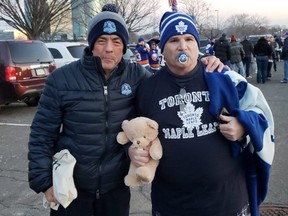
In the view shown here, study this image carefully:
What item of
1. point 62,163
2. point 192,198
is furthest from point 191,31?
point 62,163

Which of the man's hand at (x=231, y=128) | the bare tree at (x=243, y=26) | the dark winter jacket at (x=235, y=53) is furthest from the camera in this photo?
the bare tree at (x=243, y=26)

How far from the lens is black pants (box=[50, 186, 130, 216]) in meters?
2.29

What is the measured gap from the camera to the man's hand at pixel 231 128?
1858 millimetres

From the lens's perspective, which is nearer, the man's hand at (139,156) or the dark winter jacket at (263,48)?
the man's hand at (139,156)

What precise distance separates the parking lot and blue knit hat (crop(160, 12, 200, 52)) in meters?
2.16

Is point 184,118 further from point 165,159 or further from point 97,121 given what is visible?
point 97,121

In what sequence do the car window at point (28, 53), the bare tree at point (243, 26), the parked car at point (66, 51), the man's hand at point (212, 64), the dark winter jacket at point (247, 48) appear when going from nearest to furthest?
1. the man's hand at point (212, 64)
2. the car window at point (28, 53)
3. the parked car at point (66, 51)
4. the dark winter jacket at point (247, 48)
5. the bare tree at point (243, 26)

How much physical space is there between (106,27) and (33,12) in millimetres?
19265

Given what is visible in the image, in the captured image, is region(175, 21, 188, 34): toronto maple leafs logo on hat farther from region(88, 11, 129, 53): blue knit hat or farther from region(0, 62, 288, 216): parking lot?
region(0, 62, 288, 216): parking lot

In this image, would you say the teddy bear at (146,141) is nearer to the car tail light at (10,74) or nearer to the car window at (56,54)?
the car tail light at (10,74)

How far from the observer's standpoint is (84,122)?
2162mm

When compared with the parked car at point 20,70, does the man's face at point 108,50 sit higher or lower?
higher

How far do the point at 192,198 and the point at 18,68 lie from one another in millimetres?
7504

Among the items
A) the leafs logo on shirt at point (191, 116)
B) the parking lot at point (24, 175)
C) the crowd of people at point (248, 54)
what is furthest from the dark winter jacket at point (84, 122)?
the crowd of people at point (248, 54)
